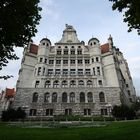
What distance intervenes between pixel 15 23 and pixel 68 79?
130 ft

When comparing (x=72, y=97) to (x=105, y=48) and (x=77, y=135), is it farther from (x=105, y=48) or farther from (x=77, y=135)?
(x=77, y=135)

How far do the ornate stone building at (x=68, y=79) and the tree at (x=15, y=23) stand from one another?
33.3 m

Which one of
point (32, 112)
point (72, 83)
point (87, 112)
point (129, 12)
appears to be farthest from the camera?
point (72, 83)

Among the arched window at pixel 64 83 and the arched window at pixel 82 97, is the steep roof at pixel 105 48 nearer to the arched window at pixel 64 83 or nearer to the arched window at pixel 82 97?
the arched window at pixel 64 83

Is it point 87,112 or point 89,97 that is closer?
point 87,112

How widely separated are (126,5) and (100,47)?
160ft

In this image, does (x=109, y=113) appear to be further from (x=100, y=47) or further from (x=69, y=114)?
(x=100, y=47)

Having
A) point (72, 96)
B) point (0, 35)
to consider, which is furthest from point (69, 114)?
point (0, 35)

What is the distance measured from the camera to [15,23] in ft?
49.2

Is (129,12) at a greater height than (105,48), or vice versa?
(105,48)

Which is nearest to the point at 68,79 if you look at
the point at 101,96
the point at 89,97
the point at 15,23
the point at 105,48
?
the point at 89,97

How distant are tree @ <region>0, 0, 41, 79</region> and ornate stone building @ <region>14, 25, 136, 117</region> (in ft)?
109

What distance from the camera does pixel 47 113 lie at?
160ft

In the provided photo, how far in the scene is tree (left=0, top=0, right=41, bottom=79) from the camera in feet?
48.1
